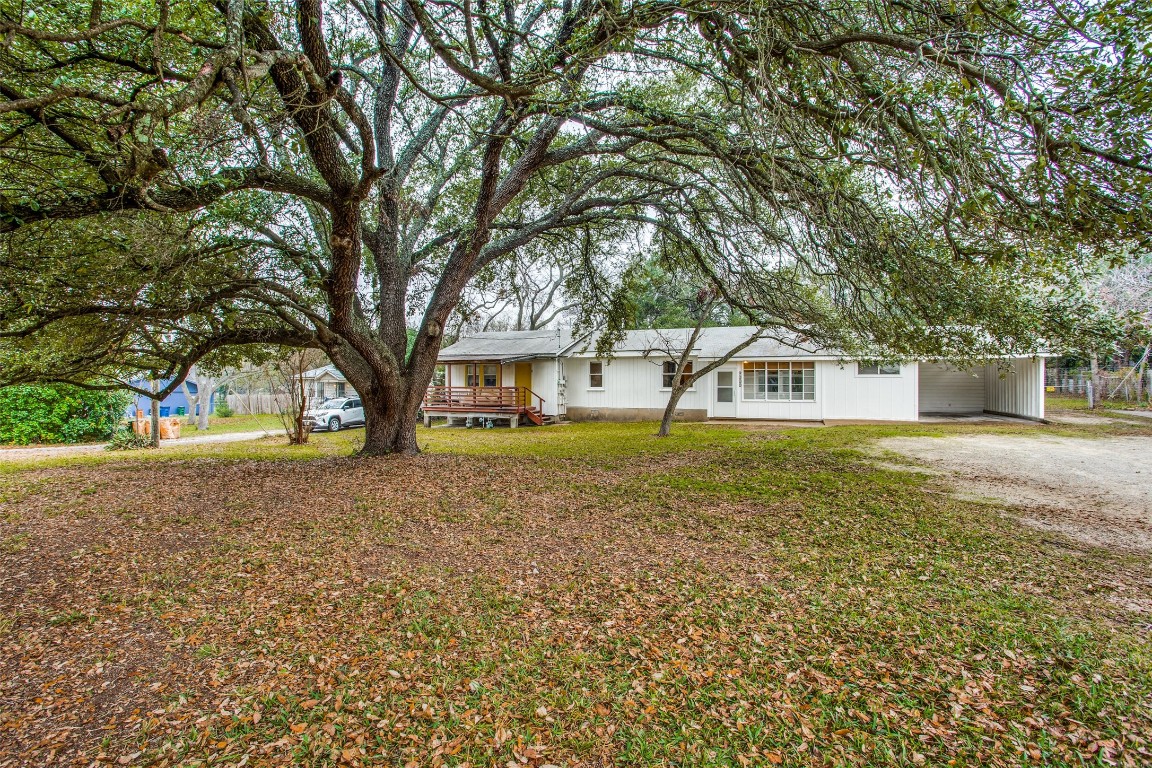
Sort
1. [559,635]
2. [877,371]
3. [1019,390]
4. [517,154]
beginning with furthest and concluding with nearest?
[1019,390], [877,371], [517,154], [559,635]

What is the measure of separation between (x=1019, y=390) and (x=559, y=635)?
902 inches

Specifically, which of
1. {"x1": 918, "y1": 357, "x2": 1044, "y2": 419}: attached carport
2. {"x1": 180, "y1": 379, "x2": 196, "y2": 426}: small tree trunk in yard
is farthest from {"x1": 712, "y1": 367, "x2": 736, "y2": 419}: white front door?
{"x1": 180, "y1": 379, "x2": 196, "y2": 426}: small tree trunk in yard

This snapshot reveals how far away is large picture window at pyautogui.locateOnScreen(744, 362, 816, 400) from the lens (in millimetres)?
18984

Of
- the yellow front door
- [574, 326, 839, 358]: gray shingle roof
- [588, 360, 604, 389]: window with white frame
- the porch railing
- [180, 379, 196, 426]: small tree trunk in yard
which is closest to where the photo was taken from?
[574, 326, 839, 358]: gray shingle roof

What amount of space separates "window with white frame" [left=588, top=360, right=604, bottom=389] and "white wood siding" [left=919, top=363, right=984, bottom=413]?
Result: 13.6 metres

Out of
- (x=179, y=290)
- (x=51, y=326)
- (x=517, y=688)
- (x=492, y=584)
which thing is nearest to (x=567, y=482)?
(x=492, y=584)

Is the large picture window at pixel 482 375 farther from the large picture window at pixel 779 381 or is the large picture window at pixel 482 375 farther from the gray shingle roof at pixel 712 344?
the large picture window at pixel 779 381

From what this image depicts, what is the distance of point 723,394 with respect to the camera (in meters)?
20.2

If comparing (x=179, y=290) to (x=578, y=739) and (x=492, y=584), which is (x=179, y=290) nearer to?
(x=492, y=584)

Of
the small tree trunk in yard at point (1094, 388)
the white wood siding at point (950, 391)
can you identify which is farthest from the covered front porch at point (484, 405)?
the small tree trunk in yard at point (1094, 388)

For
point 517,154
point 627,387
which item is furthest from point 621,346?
point 517,154

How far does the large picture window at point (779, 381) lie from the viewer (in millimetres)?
18984

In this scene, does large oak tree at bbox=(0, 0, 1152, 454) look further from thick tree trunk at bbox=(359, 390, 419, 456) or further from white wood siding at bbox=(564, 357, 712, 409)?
white wood siding at bbox=(564, 357, 712, 409)

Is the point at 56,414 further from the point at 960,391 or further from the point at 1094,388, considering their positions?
the point at 1094,388
